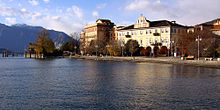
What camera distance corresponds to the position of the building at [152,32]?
86.2 m

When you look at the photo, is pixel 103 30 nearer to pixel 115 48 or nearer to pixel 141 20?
pixel 141 20

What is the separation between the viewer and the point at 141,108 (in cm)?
1576

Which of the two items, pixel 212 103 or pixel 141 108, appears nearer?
pixel 141 108

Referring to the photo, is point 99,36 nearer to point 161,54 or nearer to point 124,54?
point 124,54

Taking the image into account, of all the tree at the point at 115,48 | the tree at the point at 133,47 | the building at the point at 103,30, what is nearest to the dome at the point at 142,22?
the tree at the point at 133,47

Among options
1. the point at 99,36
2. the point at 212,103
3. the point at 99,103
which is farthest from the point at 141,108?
the point at 99,36

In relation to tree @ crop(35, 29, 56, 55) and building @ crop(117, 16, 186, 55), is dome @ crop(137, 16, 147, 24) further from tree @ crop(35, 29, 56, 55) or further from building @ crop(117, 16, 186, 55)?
tree @ crop(35, 29, 56, 55)

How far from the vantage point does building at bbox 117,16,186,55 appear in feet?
283

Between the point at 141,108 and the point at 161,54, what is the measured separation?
224ft

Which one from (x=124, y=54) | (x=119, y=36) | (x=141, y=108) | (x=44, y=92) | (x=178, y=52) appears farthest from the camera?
(x=119, y=36)

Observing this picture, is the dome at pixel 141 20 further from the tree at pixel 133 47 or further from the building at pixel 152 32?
the tree at pixel 133 47

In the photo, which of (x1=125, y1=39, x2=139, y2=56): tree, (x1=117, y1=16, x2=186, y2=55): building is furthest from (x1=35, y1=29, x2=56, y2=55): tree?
(x1=125, y1=39, x2=139, y2=56): tree

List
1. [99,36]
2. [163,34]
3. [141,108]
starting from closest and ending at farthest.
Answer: [141,108] < [163,34] < [99,36]

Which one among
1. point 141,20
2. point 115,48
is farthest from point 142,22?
point 115,48
